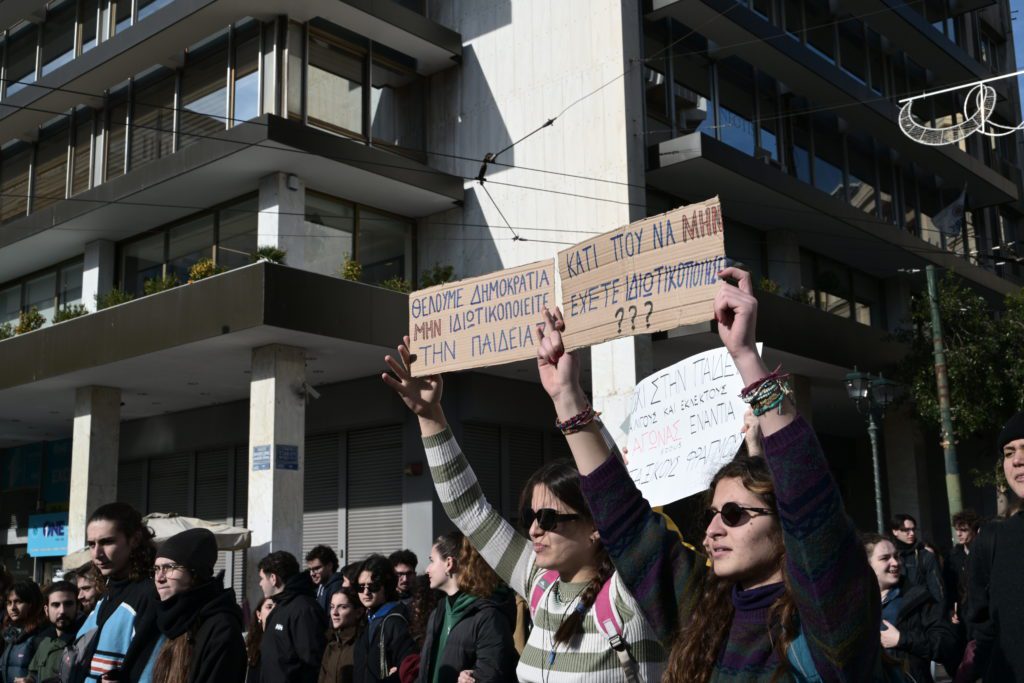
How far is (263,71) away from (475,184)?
4.72 m

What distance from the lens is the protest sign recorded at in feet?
19.5

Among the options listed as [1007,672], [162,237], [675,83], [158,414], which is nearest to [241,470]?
[158,414]

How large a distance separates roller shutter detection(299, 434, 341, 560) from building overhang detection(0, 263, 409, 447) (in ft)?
5.62

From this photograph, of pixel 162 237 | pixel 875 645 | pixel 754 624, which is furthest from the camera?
pixel 162 237

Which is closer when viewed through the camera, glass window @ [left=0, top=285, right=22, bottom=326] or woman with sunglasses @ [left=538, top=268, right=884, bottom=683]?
woman with sunglasses @ [left=538, top=268, right=884, bottom=683]

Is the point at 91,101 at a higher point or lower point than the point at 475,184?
higher

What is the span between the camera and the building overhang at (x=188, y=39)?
19891 millimetres

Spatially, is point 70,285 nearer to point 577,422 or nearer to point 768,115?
point 768,115

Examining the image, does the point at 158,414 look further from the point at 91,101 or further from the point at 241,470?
the point at 91,101

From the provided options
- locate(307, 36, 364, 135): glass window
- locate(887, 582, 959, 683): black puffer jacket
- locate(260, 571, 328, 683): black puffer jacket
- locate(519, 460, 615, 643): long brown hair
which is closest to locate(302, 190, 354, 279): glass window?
locate(307, 36, 364, 135): glass window

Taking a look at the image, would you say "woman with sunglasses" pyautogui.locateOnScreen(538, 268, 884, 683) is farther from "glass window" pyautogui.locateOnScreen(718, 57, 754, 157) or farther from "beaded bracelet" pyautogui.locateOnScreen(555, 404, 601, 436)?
"glass window" pyautogui.locateOnScreen(718, 57, 754, 157)

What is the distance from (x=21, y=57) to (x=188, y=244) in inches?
350

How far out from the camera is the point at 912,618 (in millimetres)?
6691

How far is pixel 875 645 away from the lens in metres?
2.53
